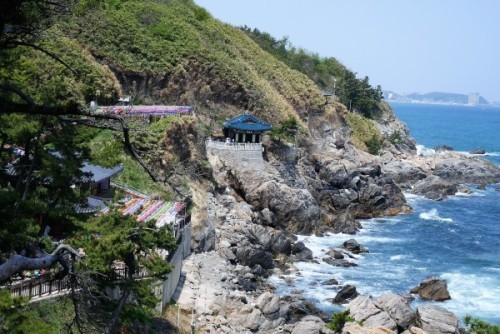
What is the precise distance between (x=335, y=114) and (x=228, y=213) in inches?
1397

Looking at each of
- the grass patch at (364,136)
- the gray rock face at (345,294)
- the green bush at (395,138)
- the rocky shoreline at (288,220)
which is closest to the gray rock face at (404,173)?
Result: the rocky shoreline at (288,220)

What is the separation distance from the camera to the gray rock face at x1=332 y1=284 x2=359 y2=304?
33.4 meters

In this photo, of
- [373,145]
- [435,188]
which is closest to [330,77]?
[373,145]

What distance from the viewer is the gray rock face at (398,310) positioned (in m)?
27.8

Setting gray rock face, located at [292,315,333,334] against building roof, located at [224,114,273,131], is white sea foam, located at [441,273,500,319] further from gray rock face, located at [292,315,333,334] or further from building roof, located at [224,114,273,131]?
building roof, located at [224,114,273,131]

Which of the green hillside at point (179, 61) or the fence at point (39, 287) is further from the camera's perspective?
the green hillside at point (179, 61)

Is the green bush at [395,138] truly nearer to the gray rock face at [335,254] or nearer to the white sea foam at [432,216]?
the white sea foam at [432,216]

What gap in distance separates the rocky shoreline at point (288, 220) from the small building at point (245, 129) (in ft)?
8.57

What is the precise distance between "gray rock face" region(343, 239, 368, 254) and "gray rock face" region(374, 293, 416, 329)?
566 inches

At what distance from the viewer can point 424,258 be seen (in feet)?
145

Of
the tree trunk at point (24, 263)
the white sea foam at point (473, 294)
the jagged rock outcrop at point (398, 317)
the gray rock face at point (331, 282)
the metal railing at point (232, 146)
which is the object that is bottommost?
the white sea foam at point (473, 294)

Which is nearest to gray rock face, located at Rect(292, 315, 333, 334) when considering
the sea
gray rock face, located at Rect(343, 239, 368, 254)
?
the sea

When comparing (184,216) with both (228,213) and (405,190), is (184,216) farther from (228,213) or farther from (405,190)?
(405,190)

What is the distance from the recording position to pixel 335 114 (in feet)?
240
